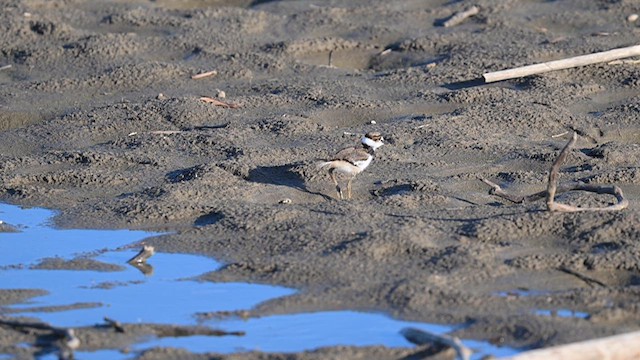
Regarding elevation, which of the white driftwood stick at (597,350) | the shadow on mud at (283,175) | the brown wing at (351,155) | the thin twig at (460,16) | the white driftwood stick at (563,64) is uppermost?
the brown wing at (351,155)

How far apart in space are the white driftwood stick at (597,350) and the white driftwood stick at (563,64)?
17.1 ft

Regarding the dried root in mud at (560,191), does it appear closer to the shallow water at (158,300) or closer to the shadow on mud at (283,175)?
the shadow on mud at (283,175)

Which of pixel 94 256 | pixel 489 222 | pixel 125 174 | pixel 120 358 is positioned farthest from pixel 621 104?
pixel 120 358

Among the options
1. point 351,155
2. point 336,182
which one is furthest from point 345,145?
point 351,155

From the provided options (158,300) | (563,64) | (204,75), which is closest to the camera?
(158,300)

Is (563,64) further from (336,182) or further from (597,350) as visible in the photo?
(597,350)

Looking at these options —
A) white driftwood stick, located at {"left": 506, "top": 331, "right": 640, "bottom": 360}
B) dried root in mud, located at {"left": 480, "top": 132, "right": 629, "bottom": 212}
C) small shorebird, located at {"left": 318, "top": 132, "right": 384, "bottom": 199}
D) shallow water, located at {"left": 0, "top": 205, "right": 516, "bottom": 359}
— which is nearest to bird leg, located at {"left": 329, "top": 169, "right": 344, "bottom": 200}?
small shorebird, located at {"left": 318, "top": 132, "right": 384, "bottom": 199}

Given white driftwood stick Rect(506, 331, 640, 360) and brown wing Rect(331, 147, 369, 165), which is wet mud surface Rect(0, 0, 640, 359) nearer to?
brown wing Rect(331, 147, 369, 165)

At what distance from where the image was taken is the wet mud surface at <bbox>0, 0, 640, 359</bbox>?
22.5ft

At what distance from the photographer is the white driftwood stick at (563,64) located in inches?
418

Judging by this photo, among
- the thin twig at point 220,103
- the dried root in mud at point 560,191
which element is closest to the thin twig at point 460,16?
the thin twig at point 220,103

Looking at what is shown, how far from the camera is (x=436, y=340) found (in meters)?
5.84

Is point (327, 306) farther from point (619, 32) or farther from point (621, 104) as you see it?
point (619, 32)

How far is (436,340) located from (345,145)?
12.2 feet
